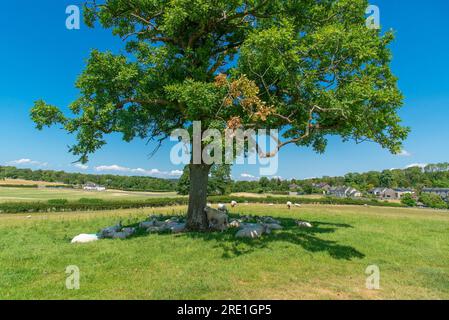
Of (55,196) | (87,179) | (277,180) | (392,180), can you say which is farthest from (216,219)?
(392,180)

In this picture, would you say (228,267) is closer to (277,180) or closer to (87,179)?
(277,180)

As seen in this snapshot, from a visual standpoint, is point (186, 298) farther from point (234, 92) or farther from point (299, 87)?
point (299, 87)

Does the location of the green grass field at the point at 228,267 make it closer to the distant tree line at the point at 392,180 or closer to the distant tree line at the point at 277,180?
the distant tree line at the point at 277,180

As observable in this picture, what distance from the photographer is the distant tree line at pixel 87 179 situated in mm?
139750

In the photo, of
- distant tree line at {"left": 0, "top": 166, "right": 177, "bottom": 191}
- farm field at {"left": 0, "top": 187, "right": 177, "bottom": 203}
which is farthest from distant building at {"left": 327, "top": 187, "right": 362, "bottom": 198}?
farm field at {"left": 0, "top": 187, "right": 177, "bottom": 203}

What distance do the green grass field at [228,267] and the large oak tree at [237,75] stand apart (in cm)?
466

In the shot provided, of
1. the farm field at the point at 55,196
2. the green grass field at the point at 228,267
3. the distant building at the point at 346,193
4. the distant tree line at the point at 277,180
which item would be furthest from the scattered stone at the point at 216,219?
the distant building at the point at 346,193

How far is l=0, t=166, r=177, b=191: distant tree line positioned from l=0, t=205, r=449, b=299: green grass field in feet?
401

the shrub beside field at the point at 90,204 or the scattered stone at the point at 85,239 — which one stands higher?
the scattered stone at the point at 85,239

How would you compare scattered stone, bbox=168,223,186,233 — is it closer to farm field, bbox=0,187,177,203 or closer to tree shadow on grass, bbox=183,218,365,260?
tree shadow on grass, bbox=183,218,365,260

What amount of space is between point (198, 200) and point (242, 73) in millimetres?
8462

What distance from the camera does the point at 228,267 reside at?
10031 mm
